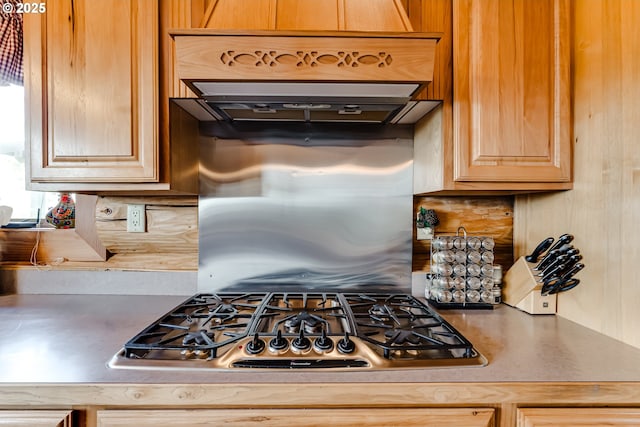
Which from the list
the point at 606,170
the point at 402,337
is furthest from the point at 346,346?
the point at 606,170

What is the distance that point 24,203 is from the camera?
1476mm

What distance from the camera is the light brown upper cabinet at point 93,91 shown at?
1.04 m

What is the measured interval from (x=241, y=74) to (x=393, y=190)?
0.78 meters

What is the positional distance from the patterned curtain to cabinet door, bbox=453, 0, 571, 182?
1675mm

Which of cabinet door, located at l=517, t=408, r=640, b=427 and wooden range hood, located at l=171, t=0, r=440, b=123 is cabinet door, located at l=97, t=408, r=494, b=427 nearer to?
cabinet door, located at l=517, t=408, r=640, b=427

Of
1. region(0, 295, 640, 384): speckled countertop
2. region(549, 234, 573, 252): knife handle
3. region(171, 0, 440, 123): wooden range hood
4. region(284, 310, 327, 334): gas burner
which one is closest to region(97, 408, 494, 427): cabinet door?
region(0, 295, 640, 384): speckled countertop

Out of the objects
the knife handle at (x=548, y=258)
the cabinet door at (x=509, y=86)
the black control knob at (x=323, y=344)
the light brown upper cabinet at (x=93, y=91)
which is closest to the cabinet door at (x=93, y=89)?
the light brown upper cabinet at (x=93, y=91)

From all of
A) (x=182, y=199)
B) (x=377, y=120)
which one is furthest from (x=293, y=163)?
(x=182, y=199)

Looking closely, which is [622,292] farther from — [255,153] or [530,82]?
[255,153]

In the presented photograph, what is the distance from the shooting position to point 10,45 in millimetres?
1323

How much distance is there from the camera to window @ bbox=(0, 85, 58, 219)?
1.47 metres

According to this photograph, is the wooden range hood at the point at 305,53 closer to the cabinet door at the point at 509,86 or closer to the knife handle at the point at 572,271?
the cabinet door at the point at 509,86

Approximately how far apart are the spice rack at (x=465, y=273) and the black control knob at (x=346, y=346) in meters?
0.54

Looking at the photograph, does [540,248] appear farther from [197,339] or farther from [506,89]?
[197,339]
